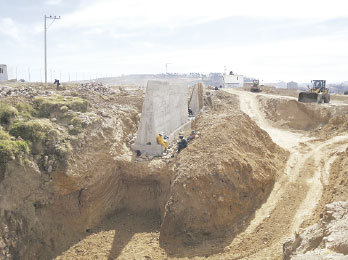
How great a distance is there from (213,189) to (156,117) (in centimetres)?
485

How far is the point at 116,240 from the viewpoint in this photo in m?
12.1

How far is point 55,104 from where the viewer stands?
1464cm

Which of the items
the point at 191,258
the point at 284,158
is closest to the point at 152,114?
the point at 191,258

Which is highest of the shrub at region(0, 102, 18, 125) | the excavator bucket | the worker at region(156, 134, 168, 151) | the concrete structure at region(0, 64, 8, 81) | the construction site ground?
the concrete structure at region(0, 64, 8, 81)

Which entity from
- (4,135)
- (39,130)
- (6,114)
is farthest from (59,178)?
(6,114)

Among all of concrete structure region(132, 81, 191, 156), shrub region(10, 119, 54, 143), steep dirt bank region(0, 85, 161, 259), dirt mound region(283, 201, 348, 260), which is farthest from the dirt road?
shrub region(10, 119, 54, 143)

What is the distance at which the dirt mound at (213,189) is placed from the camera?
38.3 ft

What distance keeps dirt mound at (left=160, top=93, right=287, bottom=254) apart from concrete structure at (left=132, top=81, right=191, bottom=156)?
1882 mm

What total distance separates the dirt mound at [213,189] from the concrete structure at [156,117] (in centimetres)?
188

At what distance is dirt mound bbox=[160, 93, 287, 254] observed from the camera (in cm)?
1168

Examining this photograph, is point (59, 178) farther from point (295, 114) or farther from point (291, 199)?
point (295, 114)

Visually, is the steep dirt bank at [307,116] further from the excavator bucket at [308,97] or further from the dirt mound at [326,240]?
the dirt mound at [326,240]

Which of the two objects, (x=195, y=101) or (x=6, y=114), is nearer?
(x=6, y=114)

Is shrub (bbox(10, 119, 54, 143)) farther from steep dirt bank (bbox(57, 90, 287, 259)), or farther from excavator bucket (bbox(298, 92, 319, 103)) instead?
excavator bucket (bbox(298, 92, 319, 103))
